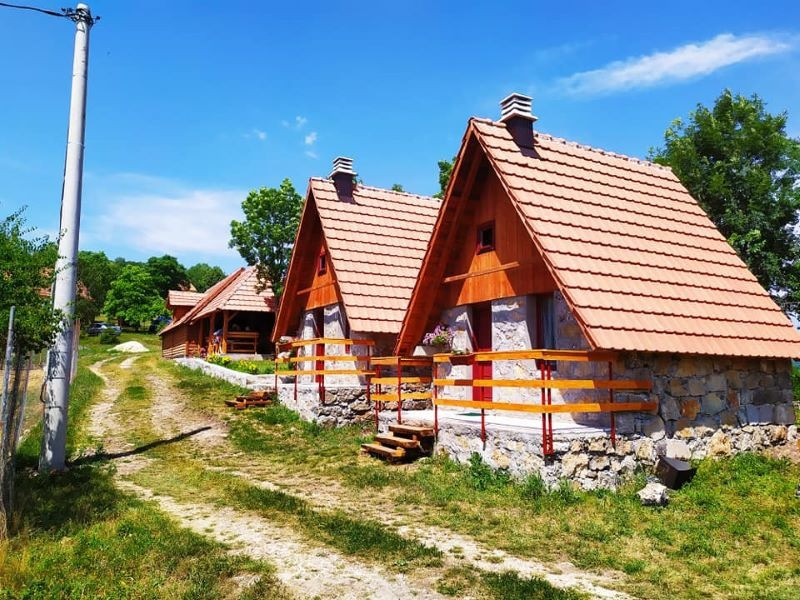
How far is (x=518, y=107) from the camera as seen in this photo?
522 inches

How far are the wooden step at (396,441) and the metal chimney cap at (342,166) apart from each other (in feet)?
33.5

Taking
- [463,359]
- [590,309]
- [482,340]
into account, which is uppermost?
[590,309]

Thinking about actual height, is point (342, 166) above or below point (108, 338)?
above

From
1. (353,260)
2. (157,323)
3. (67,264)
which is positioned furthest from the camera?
(157,323)

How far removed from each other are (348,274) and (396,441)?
21.4 ft

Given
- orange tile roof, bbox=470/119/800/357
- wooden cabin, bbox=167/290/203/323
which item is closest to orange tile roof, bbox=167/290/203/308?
wooden cabin, bbox=167/290/203/323

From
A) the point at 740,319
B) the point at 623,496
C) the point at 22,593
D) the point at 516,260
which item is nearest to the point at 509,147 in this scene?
the point at 516,260

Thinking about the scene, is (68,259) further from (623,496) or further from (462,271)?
(623,496)

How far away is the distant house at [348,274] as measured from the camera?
16922mm

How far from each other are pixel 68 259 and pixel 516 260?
8.73 metres

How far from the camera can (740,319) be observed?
1218 centimetres

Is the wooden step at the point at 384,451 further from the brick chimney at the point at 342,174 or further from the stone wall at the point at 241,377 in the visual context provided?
the brick chimney at the point at 342,174

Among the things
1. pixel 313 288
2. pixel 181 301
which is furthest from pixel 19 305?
pixel 181 301

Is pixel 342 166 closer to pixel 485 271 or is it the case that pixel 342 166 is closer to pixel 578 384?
pixel 485 271
